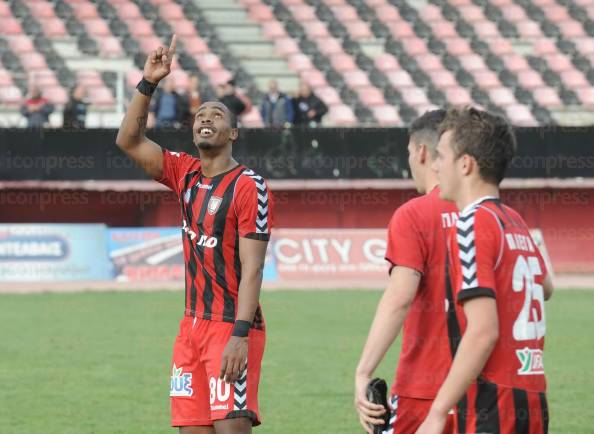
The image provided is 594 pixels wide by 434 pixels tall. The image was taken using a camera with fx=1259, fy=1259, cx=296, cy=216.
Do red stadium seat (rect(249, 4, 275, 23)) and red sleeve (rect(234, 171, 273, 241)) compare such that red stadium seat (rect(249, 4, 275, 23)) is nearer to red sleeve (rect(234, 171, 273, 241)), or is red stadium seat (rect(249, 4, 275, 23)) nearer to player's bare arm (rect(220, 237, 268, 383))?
red sleeve (rect(234, 171, 273, 241))

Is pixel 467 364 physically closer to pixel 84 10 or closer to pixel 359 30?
pixel 84 10

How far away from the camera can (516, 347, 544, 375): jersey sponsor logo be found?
3.90m

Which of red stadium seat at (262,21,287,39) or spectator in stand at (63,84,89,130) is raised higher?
red stadium seat at (262,21,287,39)

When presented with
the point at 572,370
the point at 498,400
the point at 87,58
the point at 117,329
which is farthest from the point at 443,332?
the point at 87,58

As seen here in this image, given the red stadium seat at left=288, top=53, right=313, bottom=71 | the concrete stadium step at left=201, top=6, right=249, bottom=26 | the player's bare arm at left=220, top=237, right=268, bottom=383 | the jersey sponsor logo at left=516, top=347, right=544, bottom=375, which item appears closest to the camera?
the jersey sponsor logo at left=516, top=347, right=544, bottom=375

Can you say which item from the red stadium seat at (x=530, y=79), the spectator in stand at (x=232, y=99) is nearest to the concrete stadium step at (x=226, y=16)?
the red stadium seat at (x=530, y=79)

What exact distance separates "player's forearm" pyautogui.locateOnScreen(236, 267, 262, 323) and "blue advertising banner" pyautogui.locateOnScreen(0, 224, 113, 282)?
608 inches

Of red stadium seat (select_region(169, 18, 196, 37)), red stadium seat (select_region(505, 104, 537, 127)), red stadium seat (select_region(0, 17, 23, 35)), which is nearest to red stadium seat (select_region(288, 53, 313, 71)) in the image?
red stadium seat (select_region(169, 18, 196, 37))

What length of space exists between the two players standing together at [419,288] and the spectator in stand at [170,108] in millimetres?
15491

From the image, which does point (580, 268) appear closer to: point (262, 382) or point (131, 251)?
point (131, 251)

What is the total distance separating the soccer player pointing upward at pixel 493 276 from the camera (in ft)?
12.4

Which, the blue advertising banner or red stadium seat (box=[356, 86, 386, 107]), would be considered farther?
red stadium seat (box=[356, 86, 386, 107])

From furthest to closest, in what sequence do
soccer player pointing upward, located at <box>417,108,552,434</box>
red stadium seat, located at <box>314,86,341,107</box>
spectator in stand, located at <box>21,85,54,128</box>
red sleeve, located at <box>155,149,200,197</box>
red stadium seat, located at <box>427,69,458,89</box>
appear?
1. red stadium seat, located at <box>427,69,458,89</box>
2. red stadium seat, located at <box>314,86,341,107</box>
3. spectator in stand, located at <box>21,85,54,128</box>
4. red sleeve, located at <box>155,149,200,197</box>
5. soccer player pointing upward, located at <box>417,108,552,434</box>

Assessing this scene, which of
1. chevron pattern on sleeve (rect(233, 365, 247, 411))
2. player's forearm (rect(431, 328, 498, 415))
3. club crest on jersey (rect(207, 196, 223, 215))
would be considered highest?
club crest on jersey (rect(207, 196, 223, 215))
